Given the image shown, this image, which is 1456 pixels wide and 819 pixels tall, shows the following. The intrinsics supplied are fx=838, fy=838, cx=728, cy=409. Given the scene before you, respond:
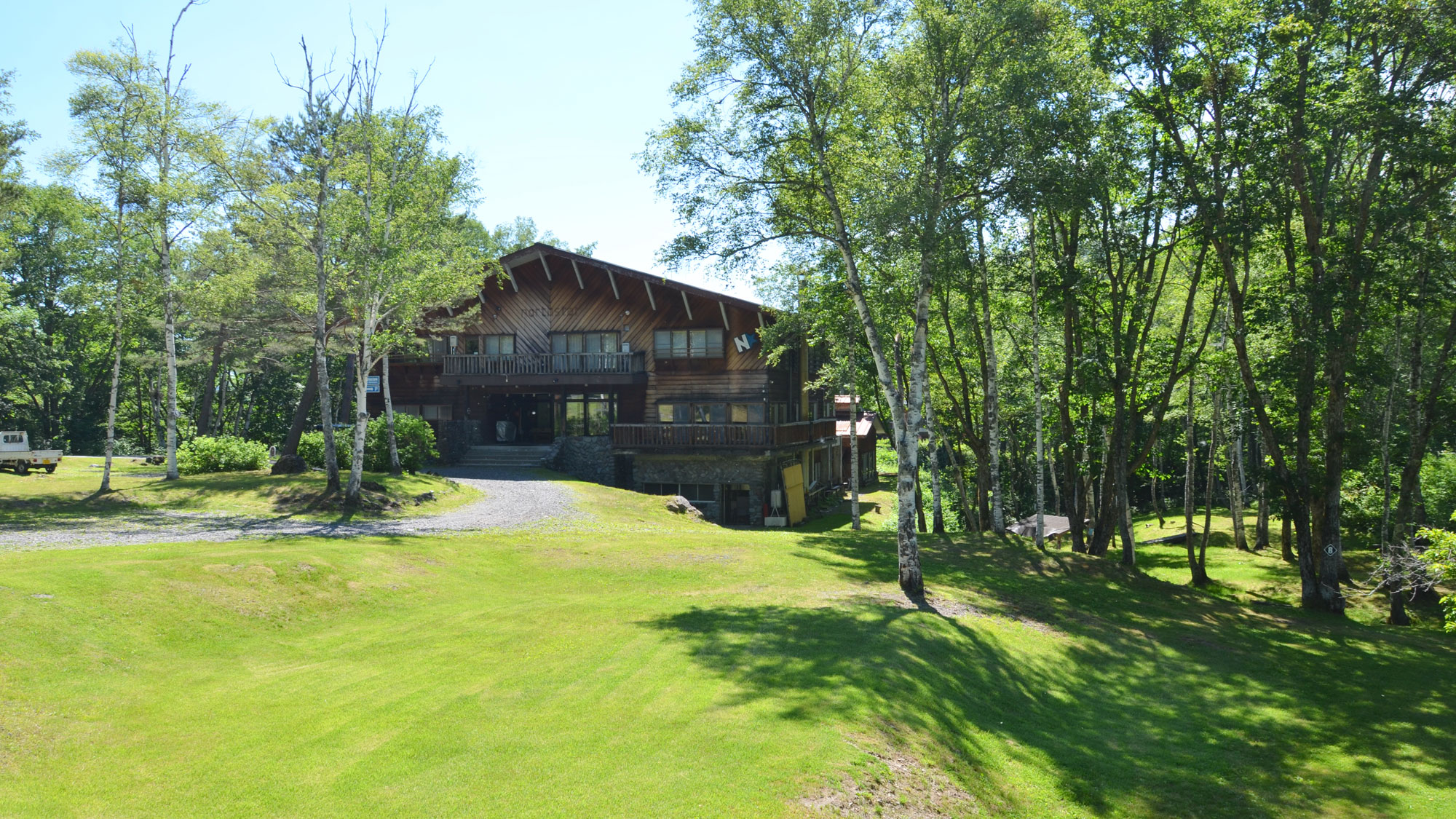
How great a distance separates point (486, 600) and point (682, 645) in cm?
487

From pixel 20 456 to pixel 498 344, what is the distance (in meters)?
18.7

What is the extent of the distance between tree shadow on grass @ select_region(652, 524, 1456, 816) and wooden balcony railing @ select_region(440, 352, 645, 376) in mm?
22084

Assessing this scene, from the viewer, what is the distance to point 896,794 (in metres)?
7.99

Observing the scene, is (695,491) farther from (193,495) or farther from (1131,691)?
(1131,691)

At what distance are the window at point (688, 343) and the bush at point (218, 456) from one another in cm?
1680

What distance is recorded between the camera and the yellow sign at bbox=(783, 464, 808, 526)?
37.8m

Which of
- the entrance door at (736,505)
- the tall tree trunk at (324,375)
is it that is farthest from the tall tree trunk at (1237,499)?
the tall tree trunk at (324,375)

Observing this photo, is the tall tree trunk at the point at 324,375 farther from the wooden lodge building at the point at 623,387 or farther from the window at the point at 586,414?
the window at the point at 586,414

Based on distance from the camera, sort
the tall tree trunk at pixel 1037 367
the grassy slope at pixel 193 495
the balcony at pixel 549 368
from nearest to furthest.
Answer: the tall tree trunk at pixel 1037 367 → the grassy slope at pixel 193 495 → the balcony at pixel 549 368

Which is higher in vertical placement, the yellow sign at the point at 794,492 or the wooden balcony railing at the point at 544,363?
the wooden balcony railing at the point at 544,363

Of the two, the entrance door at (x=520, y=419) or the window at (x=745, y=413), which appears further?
the entrance door at (x=520, y=419)

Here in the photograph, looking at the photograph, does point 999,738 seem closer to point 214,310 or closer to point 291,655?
point 291,655

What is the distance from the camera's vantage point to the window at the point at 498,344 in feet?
134

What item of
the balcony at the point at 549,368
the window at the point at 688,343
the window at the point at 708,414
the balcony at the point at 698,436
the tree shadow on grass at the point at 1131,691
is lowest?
the tree shadow on grass at the point at 1131,691
